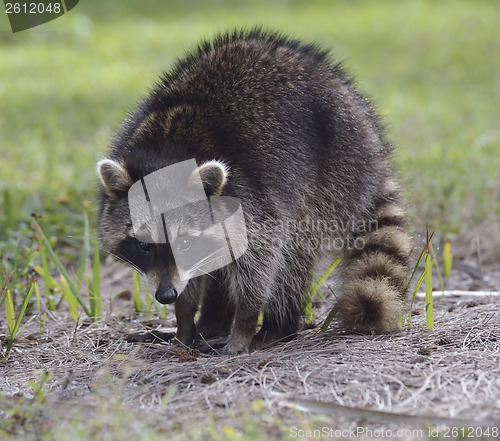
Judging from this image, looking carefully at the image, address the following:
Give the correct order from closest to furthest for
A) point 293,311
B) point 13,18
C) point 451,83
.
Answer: point 293,311 → point 13,18 → point 451,83

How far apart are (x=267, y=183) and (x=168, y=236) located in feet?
2.19

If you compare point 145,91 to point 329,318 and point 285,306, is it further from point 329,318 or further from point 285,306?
point 329,318

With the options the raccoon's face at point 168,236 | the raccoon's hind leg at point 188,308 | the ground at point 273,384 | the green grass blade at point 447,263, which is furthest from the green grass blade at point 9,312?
the green grass blade at point 447,263

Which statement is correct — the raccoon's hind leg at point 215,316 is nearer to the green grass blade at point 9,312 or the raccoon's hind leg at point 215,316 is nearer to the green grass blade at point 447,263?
the green grass blade at point 9,312

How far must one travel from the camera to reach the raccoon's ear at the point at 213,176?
3926 millimetres

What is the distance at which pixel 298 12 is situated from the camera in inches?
609

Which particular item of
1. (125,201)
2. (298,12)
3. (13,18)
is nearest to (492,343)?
(125,201)

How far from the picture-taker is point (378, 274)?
4.43 metres

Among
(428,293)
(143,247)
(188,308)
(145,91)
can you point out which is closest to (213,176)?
(143,247)

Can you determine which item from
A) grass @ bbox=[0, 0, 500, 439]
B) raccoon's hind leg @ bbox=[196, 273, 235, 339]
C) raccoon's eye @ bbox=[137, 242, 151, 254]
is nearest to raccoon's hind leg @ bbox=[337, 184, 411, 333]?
grass @ bbox=[0, 0, 500, 439]

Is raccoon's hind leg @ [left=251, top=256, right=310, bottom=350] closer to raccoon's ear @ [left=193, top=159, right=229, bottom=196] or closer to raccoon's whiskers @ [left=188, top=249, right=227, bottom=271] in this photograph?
raccoon's whiskers @ [left=188, top=249, right=227, bottom=271]

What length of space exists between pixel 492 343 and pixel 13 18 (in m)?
4.03

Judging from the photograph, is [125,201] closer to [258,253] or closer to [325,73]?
[258,253]

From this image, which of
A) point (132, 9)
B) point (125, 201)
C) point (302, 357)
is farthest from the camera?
point (132, 9)
